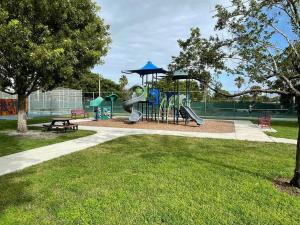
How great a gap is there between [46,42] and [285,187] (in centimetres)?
903

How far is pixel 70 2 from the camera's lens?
11289 mm

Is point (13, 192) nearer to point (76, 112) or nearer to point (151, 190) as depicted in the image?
point (151, 190)

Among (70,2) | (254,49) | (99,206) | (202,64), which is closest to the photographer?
(99,206)

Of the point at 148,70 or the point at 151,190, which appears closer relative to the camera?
the point at 151,190

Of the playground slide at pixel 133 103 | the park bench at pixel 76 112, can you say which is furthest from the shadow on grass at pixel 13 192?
the park bench at pixel 76 112

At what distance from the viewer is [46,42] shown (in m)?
10.5

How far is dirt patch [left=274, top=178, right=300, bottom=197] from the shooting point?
5391 mm

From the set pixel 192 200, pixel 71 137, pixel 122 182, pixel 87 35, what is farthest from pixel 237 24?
pixel 71 137

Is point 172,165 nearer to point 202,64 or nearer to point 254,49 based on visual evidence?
point 202,64

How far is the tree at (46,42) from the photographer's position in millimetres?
9820

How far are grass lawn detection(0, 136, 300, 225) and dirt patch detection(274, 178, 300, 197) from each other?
150 millimetres

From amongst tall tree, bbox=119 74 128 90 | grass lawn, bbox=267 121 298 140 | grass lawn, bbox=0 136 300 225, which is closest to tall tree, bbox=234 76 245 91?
grass lawn, bbox=0 136 300 225

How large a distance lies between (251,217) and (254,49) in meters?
3.11

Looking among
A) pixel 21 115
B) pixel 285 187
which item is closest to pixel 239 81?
pixel 285 187
